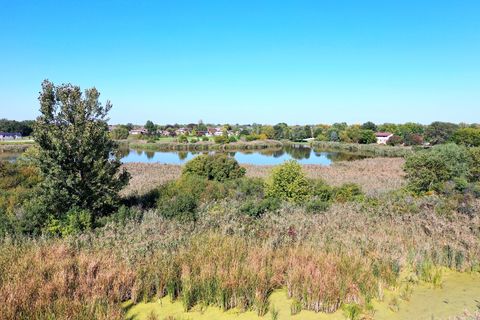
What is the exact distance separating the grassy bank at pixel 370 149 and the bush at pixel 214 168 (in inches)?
1472

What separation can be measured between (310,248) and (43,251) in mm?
5624

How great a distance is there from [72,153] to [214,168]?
11.5m

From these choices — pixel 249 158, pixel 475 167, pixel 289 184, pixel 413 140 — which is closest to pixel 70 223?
pixel 289 184

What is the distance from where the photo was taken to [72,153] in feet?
34.1

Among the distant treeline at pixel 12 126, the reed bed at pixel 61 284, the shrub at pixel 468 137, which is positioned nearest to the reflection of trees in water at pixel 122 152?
the reed bed at pixel 61 284

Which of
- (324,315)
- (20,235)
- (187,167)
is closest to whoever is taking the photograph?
(324,315)

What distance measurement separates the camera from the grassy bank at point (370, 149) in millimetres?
59316

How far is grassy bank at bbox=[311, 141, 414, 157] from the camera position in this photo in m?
59.3

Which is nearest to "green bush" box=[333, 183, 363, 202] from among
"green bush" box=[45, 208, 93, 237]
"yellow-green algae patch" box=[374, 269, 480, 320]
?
"yellow-green algae patch" box=[374, 269, 480, 320]

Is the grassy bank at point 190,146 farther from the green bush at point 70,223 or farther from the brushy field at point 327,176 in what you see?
the green bush at point 70,223

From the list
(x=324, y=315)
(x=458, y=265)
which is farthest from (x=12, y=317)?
(x=458, y=265)

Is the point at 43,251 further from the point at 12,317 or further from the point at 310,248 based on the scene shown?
the point at 310,248

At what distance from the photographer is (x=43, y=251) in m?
7.05

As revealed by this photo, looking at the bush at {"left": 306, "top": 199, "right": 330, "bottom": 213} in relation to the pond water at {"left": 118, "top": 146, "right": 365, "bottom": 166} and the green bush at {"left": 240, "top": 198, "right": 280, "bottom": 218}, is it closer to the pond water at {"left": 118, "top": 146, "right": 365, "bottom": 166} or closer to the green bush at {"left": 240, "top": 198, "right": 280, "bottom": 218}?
the green bush at {"left": 240, "top": 198, "right": 280, "bottom": 218}
